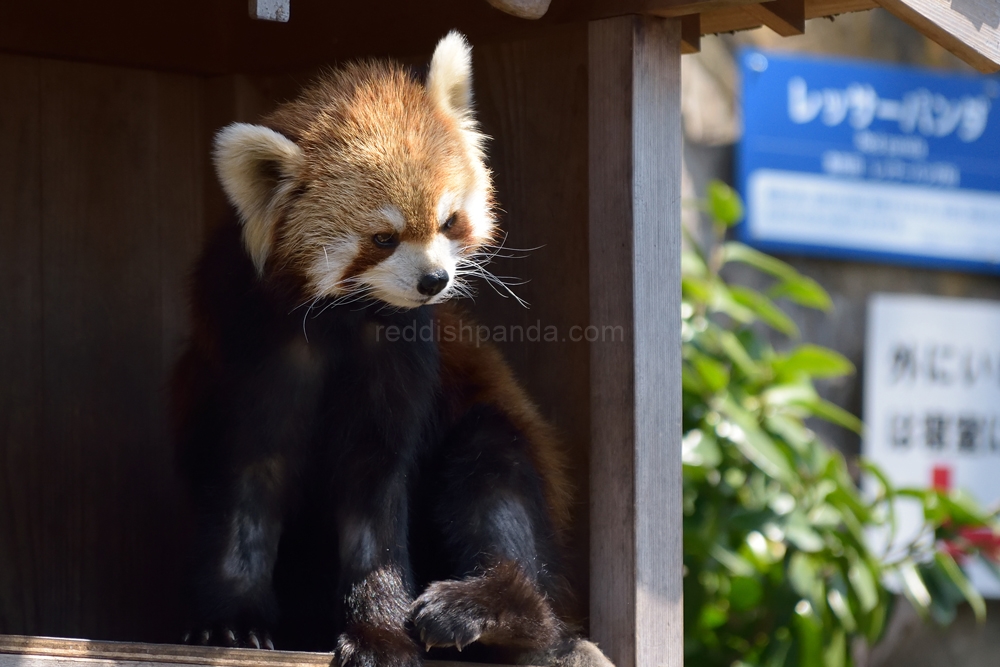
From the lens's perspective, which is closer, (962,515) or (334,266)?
(334,266)

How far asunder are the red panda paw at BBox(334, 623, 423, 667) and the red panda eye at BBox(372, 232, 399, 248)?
768 mm

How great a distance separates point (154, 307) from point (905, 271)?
15.0ft

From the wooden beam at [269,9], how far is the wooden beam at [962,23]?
4.19 ft

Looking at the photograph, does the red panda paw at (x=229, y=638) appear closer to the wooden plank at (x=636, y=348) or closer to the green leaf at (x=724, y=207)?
the wooden plank at (x=636, y=348)

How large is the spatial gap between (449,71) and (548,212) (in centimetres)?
45

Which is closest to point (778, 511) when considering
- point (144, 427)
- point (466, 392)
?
point (466, 392)

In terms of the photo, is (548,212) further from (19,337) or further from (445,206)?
(19,337)

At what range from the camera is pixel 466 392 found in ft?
9.07

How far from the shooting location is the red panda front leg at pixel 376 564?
7.41 ft

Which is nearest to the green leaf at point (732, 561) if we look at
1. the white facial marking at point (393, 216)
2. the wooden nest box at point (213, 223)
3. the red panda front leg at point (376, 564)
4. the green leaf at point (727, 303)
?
the green leaf at point (727, 303)

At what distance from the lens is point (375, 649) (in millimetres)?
2197

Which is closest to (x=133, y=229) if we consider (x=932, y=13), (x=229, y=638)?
(x=229, y=638)

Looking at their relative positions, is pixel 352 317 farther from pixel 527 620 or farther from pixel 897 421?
pixel 897 421
